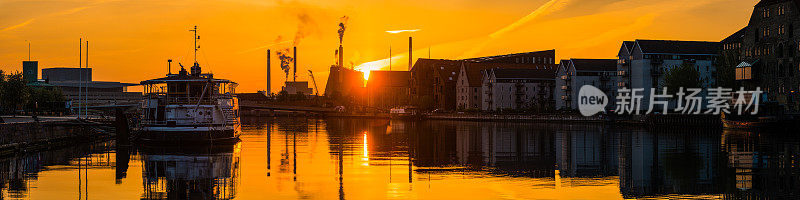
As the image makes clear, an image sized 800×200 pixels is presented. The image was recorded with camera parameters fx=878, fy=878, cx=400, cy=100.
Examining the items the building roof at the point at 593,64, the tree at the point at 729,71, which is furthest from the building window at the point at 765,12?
the building roof at the point at 593,64

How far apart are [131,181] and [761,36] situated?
105 m

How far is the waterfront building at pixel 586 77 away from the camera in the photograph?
182500 mm

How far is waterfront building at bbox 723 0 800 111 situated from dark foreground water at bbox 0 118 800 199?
157 ft

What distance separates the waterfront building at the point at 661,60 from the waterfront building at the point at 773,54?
29769 millimetres

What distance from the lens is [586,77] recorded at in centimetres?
18650

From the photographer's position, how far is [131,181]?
4600 centimetres

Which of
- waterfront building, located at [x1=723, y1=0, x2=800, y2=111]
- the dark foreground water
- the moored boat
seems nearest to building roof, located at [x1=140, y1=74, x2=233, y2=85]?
the moored boat

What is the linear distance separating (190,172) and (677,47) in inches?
5122

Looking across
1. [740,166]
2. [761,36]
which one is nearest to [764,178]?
[740,166]

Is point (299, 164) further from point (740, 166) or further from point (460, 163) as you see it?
point (740, 166)

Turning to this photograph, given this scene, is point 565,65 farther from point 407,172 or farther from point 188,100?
point 407,172

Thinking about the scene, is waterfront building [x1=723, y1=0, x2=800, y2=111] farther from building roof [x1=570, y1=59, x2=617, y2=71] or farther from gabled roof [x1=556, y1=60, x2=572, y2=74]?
gabled roof [x1=556, y1=60, x2=572, y2=74]

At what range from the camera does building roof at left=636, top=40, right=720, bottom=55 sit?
161m

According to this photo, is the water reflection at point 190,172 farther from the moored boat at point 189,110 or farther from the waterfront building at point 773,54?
the waterfront building at point 773,54
